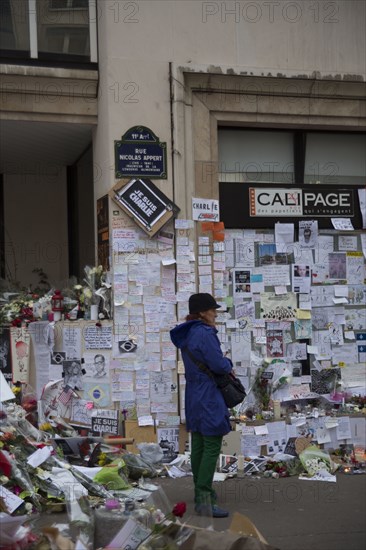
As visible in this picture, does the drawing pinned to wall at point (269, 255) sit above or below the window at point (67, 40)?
below

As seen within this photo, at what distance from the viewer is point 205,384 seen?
6152mm

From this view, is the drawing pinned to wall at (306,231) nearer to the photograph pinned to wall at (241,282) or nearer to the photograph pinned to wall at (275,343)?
the photograph pinned to wall at (241,282)

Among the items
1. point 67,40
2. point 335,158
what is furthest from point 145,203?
point 335,158

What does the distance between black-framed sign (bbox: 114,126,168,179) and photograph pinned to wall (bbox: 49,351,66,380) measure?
1995 mm

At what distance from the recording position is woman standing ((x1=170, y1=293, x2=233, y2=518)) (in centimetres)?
608

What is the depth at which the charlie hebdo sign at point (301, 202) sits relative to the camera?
8484 mm

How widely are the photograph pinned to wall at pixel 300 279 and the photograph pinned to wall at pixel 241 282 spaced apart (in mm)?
548

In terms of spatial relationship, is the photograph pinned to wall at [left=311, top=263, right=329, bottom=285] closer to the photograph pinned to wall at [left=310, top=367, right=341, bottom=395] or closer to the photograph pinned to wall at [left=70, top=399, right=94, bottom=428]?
the photograph pinned to wall at [left=310, top=367, right=341, bottom=395]

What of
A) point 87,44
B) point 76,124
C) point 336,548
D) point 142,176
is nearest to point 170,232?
point 142,176

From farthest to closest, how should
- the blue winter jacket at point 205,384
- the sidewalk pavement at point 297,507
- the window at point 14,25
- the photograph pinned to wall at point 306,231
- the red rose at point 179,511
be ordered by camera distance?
the photograph pinned to wall at point 306,231 < the window at point 14,25 < the blue winter jacket at point 205,384 < the sidewalk pavement at point 297,507 < the red rose at point 179,511

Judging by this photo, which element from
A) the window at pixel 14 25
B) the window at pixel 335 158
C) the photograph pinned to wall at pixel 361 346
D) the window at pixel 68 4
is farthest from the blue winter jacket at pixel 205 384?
the window at pixel 68 4

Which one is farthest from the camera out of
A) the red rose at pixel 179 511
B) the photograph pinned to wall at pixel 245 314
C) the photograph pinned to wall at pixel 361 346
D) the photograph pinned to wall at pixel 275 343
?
the photograph pinned to wall at pixel 361 346

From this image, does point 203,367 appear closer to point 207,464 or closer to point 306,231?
point 207,464

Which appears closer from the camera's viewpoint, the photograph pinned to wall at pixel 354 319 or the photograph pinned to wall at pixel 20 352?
the photograph pinned to wall at pixel 20 352
